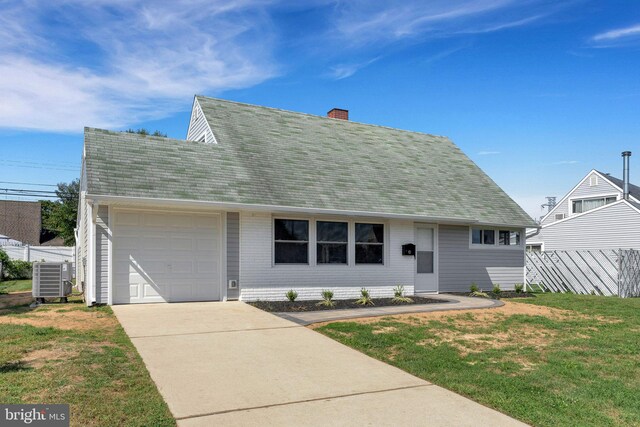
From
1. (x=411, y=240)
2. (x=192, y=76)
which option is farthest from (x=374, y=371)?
(x=192, y=76)

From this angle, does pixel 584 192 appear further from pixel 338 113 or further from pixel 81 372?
pixel 81 372

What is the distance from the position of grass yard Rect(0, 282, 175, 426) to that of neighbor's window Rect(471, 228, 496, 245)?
12129 millimetres

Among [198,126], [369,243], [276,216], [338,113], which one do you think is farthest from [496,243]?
[198,126]

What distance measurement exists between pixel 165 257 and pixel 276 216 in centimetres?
310

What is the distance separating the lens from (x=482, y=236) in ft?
55.6

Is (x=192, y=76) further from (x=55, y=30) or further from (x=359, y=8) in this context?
(x=359, y=8)

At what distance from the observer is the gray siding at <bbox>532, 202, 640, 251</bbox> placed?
89.1ft

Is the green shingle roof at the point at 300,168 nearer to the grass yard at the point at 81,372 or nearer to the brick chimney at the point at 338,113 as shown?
the brick chimney at the point at 338,113

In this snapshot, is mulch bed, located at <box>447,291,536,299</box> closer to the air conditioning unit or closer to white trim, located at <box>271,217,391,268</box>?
white trim, located at <box>271,217,391,268</box>

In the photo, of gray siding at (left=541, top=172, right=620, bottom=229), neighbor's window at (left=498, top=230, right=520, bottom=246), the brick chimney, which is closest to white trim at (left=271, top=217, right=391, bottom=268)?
neighbor's window at (left=498, top=230, right=520, bottom=246)

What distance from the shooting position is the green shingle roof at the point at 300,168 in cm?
1223

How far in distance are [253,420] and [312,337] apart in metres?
3.89

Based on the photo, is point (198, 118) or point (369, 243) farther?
point (198, 118)

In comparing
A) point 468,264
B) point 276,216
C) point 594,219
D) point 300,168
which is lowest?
point 468,264
